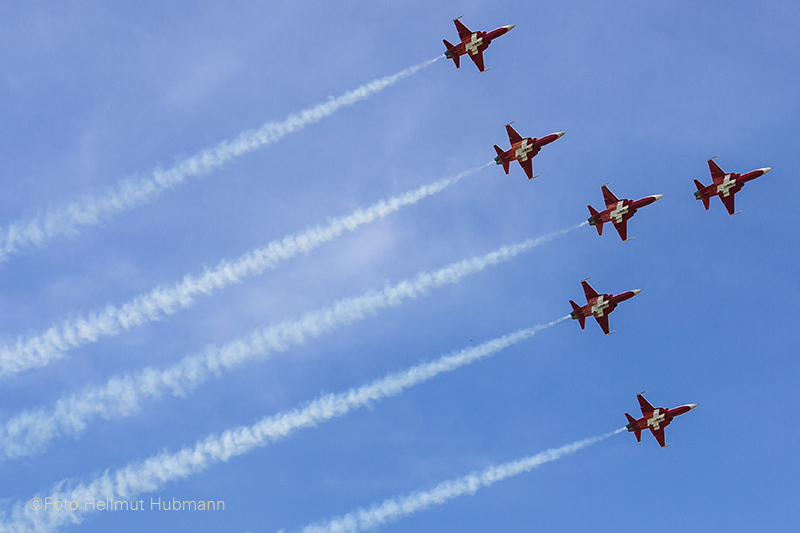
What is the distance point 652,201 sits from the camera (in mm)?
100562

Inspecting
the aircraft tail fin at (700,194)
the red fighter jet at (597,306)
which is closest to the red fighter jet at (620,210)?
the aircraft tail fin at (700,194)

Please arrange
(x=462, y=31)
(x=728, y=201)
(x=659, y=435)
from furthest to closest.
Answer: (x=659, y=435) < (x=728, y=201) < (x=462, y=31)

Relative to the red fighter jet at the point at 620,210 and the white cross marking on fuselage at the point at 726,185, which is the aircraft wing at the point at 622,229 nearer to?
the red fighter jet at the point at 620,210

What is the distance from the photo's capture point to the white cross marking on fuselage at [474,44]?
95938mm

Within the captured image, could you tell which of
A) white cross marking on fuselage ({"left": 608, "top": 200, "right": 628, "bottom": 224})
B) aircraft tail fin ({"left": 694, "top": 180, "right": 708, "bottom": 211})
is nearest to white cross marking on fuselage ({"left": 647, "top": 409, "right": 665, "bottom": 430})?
white cross marking on fuselage ({"left": 608, "top": 200, "right": 628, "bottom": 224})

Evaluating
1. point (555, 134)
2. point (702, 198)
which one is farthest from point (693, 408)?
point (555, 134)

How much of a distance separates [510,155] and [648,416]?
36.6 meters

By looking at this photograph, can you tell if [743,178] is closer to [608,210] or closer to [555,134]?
[608,210]

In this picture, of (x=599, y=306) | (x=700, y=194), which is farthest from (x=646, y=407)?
(x=700, y=194)

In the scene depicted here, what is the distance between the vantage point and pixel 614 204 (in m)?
100

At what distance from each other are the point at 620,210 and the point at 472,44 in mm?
27465

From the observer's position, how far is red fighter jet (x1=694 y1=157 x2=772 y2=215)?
98.8 metres

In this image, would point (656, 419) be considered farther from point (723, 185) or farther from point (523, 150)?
point (523, 150)

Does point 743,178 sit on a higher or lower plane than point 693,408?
higher
